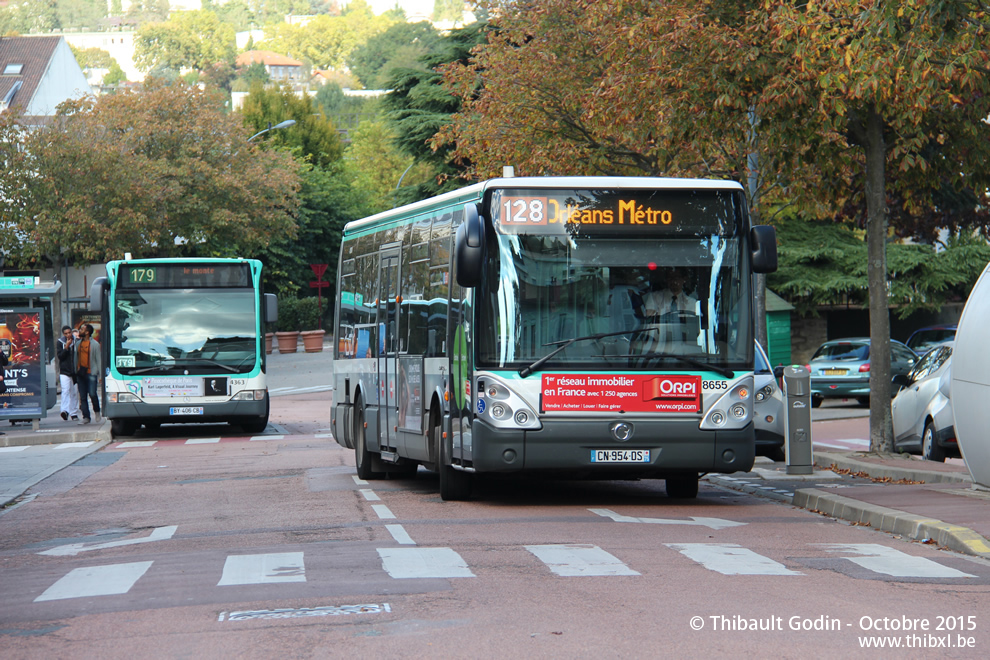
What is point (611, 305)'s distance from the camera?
12375mm

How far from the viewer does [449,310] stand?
1316cm

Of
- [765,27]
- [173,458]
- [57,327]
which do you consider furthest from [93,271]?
[765,27]

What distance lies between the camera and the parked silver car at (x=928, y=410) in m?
17.5

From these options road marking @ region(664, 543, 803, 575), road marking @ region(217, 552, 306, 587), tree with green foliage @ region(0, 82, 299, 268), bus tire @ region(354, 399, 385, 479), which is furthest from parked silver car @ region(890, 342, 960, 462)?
tree with green foliage @ region(0, 82, 299, 268)

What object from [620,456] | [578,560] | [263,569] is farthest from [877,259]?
[263,569]

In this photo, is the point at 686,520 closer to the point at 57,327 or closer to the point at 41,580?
the point at 41,580

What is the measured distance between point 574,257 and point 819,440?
11.6m

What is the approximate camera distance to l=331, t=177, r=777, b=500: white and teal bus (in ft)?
40.2

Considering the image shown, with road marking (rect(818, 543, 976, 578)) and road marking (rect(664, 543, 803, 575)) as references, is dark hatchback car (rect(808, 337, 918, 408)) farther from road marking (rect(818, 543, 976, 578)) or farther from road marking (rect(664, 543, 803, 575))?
road marking (rect(664, 543, 803, 575))

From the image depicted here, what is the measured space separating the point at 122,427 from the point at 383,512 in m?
14.4

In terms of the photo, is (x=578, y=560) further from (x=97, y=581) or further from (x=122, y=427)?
(x=122, y=427)

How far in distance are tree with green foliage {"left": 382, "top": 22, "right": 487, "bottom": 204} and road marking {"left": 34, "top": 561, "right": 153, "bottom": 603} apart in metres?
34.0

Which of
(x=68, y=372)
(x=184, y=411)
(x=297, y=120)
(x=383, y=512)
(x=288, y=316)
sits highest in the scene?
(x=297, y=120)

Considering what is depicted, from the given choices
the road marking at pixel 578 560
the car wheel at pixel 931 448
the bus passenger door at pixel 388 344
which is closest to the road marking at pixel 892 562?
the road marking at pixel 578 560
